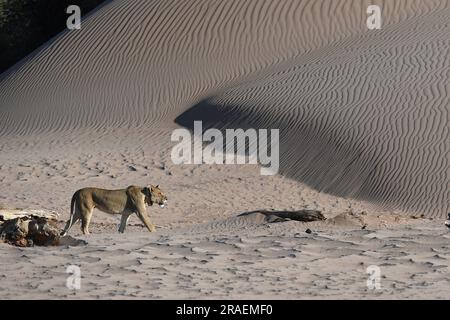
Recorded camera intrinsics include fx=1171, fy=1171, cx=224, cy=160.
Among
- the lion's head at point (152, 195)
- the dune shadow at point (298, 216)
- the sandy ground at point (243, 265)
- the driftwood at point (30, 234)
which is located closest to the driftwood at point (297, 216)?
the dune shadow at point (298, 216)

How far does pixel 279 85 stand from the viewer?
2628 cm

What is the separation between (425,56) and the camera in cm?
2564

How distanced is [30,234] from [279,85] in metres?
14.1

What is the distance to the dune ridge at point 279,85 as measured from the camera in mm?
21969

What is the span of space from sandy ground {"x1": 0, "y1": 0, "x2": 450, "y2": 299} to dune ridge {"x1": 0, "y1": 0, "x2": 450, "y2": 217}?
45 mm

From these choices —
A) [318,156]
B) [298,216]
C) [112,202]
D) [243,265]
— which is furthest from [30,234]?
[318,156]

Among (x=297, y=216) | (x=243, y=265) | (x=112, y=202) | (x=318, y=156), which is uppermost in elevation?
(x=318, y=156)

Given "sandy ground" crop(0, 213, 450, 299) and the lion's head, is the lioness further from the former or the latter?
"sandy ground" crop(0, 213, 450, 299)

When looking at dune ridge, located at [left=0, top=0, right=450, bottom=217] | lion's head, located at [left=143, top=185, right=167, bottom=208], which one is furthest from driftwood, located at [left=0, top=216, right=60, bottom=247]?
dune ridge, located at [left=0, top=0, right=450, bottom=217]

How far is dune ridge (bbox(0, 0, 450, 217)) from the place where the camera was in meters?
22.0

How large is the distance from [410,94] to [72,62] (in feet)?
34.8

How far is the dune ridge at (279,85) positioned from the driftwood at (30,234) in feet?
28.4

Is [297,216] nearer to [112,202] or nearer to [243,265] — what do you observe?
[112,202]
